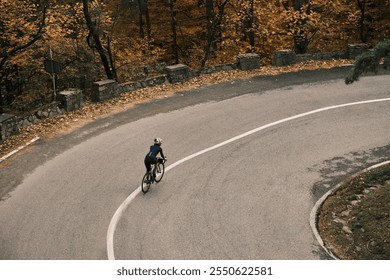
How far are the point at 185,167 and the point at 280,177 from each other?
300 centimetres

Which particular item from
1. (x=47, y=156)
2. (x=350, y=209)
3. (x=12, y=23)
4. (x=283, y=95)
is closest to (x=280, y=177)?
(x=350, y=209)

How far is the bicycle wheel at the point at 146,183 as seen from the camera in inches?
485

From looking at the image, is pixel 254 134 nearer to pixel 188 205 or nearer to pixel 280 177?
pixel 280 177

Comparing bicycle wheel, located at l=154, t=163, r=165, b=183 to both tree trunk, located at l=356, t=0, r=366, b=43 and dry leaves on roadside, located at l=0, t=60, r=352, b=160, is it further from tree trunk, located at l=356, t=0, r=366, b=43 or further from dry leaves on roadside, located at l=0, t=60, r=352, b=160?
tree trunk, located at l=356, t=0, r=366, b=43

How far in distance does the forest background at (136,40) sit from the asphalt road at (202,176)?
722 cm

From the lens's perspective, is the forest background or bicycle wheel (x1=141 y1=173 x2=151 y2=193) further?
the forest background

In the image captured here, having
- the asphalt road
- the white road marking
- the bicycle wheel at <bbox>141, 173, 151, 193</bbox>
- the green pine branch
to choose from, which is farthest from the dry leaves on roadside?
the green pine branch

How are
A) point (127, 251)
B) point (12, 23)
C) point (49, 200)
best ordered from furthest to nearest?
point (12, 23) < point (49, 200) < point (127, 251)

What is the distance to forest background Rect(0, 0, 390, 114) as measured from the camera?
2172 centimetres

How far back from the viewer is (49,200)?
12.1 m

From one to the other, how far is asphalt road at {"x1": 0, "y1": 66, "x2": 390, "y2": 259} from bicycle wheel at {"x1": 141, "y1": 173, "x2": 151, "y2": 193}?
0.82 ft

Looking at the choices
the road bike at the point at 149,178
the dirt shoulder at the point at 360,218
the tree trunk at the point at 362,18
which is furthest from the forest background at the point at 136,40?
the dirt shoulder at the point at 360,218

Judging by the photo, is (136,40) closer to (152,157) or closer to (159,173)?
(159,173)

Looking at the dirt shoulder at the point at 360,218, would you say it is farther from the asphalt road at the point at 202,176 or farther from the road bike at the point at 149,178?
the road bike at the point at 149,178
